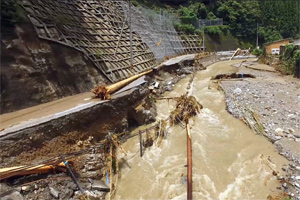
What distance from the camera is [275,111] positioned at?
→ 38.3ft

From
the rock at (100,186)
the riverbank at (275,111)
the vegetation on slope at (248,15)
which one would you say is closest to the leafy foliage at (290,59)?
the riverbank at (275,111)

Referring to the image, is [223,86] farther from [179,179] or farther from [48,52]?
[48,52]

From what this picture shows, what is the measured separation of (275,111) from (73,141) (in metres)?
10.3

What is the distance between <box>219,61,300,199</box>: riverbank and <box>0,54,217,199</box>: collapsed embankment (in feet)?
18.4

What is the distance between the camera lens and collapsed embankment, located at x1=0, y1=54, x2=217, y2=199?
6426 mm

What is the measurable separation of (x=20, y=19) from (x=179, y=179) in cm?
1025

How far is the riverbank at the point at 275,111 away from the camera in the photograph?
26.0 feet

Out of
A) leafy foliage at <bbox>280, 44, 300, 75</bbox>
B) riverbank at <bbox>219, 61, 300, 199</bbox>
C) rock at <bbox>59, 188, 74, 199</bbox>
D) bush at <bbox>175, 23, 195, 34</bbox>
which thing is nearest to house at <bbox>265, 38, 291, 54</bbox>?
leafy foliage at <bbox>280, 44, 300, 75</bbox>

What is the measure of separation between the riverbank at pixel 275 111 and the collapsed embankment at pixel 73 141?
5615mm

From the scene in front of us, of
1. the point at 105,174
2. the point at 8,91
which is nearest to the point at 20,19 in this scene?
the point at 8,91

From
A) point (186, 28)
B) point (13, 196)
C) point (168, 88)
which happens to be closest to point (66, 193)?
point (13, 196)

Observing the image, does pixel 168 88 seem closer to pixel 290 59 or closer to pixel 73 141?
pixel 73 141

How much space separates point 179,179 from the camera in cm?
790

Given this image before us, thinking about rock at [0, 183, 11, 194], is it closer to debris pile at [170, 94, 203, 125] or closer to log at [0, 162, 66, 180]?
log at [0, 162, 66, 180]
